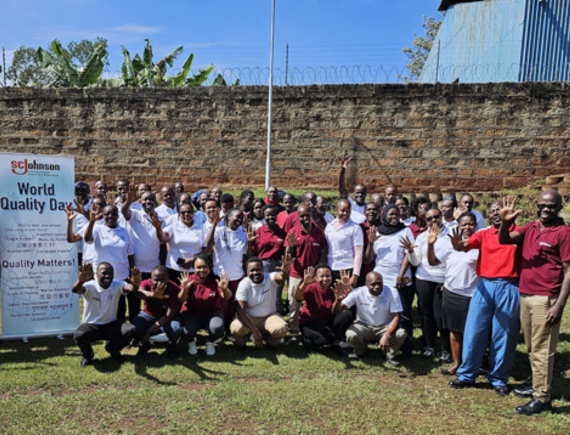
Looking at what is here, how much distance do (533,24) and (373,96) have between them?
6.34 metres

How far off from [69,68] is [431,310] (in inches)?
521

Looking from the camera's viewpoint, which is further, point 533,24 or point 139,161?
point 533,24

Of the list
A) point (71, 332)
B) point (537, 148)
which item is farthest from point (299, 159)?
point (71, 332)

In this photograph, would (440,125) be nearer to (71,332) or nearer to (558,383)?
(558,383)

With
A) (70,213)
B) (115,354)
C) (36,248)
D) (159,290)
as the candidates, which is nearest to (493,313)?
(159,290)

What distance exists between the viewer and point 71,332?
608 cm

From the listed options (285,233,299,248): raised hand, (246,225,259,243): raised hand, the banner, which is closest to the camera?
the banner

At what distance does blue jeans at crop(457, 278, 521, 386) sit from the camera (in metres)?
4.64

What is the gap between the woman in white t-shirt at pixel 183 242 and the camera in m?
6.02

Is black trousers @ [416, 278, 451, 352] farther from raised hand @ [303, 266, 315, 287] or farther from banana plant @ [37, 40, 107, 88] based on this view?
banana plant @ [37, 40, 107, 88]

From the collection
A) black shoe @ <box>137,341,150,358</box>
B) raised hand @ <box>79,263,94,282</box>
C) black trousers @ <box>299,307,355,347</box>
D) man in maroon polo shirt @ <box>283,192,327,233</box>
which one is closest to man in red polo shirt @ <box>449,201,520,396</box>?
black trousers @ <box>299,307,355,347</box>

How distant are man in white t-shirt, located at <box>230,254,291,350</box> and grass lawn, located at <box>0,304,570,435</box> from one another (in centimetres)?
21

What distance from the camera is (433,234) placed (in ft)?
17.7

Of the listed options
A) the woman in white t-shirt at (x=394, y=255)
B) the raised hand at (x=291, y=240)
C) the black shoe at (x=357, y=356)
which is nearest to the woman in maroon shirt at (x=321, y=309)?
the black shoe at (x=357, y=356)
